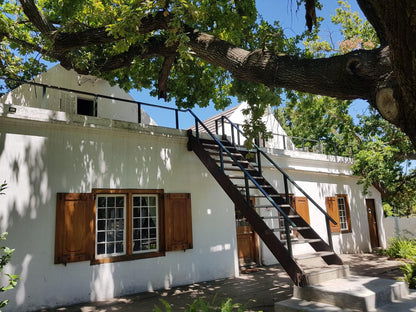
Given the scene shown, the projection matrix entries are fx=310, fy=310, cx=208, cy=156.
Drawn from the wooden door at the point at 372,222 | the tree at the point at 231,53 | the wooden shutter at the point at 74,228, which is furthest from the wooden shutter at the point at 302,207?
the wooden shutter at the point at 74,228

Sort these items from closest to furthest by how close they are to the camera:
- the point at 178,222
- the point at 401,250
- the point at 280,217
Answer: the point at 280,217
the point at 178,222
the point at 401,250

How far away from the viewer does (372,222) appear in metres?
13.4

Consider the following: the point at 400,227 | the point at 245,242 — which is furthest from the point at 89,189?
the point at 400,227

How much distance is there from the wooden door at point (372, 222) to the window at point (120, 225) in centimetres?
942

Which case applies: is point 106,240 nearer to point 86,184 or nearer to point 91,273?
point 91,273

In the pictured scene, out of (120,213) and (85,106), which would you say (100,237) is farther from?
(85,106)

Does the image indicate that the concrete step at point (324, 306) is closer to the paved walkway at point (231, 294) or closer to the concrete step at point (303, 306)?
the concrete step at point (303, 306)

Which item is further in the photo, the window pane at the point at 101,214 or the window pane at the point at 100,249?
the window pane at the point at 101,214

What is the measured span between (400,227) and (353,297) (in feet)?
36.8

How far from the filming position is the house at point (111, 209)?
5.76 metres

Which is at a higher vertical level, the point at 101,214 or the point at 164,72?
the point at 164,72

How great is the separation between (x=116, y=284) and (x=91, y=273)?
0.58m

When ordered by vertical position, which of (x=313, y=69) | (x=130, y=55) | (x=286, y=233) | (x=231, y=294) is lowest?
(x=231, y=294)

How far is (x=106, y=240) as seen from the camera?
22.0 feet
